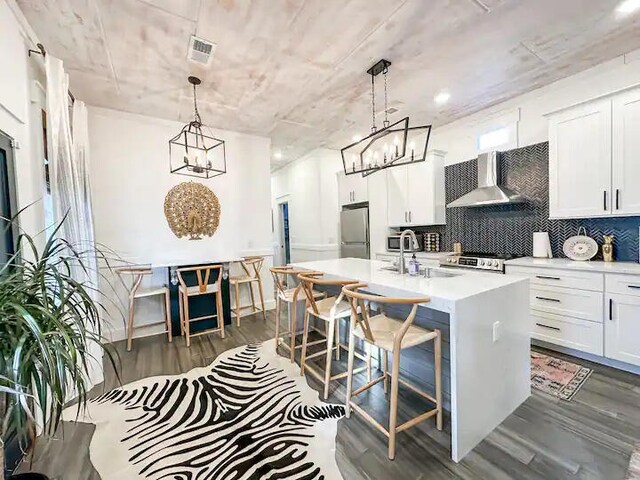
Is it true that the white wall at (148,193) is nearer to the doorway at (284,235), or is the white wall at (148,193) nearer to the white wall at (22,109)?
the white wall at (22,109)

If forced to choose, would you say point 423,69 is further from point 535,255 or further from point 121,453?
point 121,453

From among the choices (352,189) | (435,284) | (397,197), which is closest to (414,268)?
(435,284)

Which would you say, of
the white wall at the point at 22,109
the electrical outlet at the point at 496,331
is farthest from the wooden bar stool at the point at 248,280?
the electrical outlet at the point at 496,331

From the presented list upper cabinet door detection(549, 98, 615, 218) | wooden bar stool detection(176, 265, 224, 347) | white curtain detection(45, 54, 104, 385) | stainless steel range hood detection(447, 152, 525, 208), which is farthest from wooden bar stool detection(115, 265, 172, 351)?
upper cabinet door detection(549, 98, 615, 218)

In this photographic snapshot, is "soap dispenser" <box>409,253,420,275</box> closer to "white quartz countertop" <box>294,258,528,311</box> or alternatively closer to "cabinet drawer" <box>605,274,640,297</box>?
"white quartz countertop" <box>294,258,528,311</box>

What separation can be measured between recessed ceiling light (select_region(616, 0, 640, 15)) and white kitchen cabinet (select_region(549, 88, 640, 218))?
0.73 metres

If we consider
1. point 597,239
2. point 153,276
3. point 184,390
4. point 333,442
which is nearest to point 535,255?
point 597,239

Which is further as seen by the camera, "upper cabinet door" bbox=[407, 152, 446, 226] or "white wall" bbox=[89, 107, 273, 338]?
"upper cabinet door" bbox=[407, 152, 446, 226]

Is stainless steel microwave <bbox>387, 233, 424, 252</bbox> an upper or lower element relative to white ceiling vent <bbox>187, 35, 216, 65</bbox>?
lower

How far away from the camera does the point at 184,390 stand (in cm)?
240

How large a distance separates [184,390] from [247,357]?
0.70 m

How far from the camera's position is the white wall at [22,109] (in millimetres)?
1797

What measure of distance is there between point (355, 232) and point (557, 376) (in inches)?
139

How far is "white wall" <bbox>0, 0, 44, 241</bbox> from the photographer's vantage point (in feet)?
5.90
